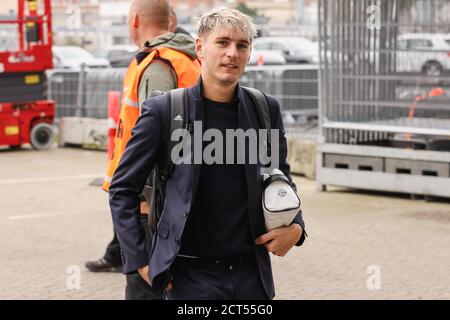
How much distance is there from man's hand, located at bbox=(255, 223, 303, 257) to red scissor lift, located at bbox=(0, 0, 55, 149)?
39.8ft

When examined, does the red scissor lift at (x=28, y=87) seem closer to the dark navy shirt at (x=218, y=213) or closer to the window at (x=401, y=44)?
the window at (x=401, y=44)

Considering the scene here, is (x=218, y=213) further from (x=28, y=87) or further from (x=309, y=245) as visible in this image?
(x=28, y=87)

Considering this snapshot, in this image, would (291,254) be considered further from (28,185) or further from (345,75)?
(28,185)

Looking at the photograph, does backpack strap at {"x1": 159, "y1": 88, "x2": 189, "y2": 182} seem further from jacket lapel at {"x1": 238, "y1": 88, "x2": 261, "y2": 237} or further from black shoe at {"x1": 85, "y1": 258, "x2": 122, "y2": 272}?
black shoe at {"x1": 85, "y1": 258, "x2": 122, "y2": 272}

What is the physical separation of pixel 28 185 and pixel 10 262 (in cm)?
439

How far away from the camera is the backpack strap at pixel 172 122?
410cm

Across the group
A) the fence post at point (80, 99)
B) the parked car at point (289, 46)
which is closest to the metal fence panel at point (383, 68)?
the fence post at point (80, 99)

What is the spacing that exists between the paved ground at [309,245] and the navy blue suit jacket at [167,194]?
3400 millimetres

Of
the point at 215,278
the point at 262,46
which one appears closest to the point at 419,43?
the point at 215,278

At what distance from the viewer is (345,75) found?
472 inches

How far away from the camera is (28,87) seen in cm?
1606

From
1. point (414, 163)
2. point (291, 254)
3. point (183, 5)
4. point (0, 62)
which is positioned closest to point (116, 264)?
point (291, 254)

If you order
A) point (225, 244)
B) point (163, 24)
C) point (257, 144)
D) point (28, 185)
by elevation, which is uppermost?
point (163, 24)

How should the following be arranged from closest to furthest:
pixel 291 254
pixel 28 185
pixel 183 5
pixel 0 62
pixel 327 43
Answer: pixel 291 254 < pixel 327 43 < pixel 28 185 < pixel 0 62 < pixel 183 5
